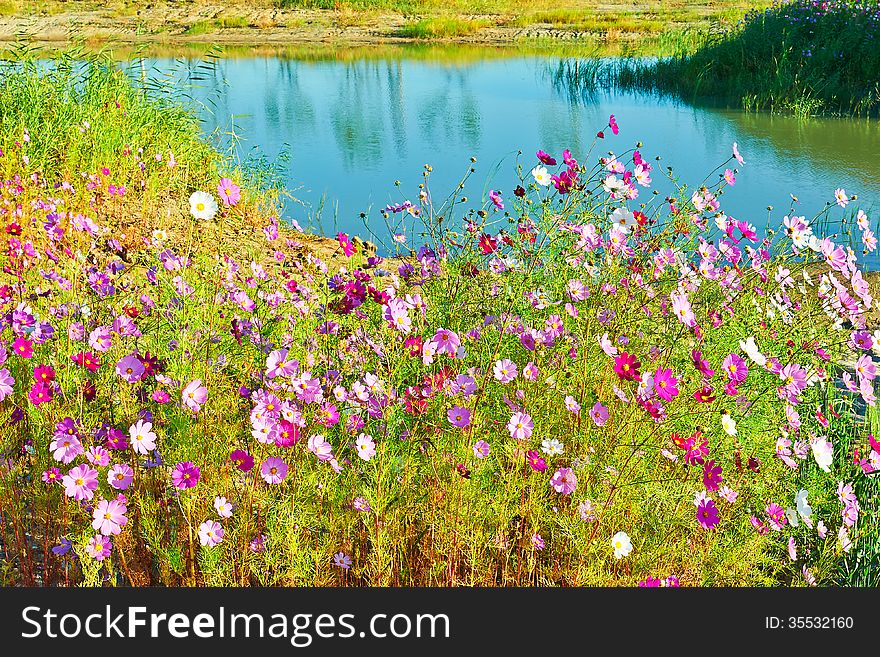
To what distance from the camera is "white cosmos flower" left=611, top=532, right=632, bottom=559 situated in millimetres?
2031

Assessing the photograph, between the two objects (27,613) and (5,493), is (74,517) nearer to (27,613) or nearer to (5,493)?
(5,493)

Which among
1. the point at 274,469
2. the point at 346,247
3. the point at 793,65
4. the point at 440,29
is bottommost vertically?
the point at 274,469

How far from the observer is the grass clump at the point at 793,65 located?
476 inches

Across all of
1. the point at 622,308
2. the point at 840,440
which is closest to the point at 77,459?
the point at 622,308

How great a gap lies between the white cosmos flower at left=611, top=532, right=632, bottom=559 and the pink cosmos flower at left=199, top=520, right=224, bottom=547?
0.88 m

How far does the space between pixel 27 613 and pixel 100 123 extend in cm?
527

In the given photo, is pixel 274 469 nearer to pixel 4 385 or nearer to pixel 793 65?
pixel 4 385

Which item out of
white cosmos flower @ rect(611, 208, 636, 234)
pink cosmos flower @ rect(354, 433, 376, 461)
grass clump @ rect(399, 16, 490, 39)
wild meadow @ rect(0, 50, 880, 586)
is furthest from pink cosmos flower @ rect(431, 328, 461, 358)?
grass clump @ rect(399, 16, 490, 39)

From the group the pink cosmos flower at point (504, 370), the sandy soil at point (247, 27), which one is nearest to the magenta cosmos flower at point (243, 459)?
the pink cosmos flower at point (504, 370)

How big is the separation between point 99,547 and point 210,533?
27cm

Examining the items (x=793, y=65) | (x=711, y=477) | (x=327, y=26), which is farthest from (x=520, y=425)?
(x=327, y=26)

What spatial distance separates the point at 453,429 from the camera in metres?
2.14

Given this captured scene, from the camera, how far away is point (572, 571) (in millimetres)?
A: 2205

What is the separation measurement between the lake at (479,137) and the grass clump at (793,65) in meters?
0.65
